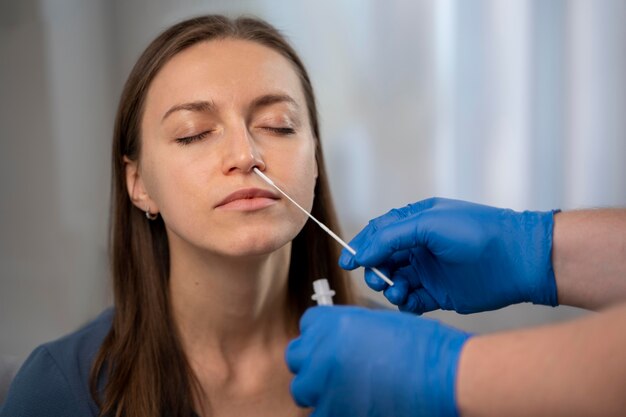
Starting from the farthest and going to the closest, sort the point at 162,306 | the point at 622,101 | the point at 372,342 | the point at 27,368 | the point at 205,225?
the point at 622,101 < the point at 162,306 < the point at 27,368 < the point at 205,225 < the point at 372,342

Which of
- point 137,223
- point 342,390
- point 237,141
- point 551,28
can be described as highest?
point 551,28

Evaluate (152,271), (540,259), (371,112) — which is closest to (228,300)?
(152,271)

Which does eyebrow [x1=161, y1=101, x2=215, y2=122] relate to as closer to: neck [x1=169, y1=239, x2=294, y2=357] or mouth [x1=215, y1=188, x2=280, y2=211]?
mouth [x1=215, y1=188, x2=280, y2=211]

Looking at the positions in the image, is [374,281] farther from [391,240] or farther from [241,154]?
[241,154]

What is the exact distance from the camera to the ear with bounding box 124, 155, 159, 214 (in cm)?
161

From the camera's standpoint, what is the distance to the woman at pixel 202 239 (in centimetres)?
138

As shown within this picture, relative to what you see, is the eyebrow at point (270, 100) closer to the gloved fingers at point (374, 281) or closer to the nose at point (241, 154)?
the nose at point (241, 154)

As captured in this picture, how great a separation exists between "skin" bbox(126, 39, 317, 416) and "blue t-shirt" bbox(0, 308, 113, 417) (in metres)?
0.24

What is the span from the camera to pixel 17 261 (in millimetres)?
2344

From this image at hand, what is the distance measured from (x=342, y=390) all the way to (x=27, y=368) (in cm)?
84

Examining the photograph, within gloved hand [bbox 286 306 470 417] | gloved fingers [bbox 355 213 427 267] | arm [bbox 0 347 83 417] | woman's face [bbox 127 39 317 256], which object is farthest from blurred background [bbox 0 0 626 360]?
gloved hand [bbox 286 306 470 417]

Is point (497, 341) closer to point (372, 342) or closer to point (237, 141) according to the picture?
point (372, 342)

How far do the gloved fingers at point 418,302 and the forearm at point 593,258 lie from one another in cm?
26

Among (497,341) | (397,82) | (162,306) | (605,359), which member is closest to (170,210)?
(162,306)
